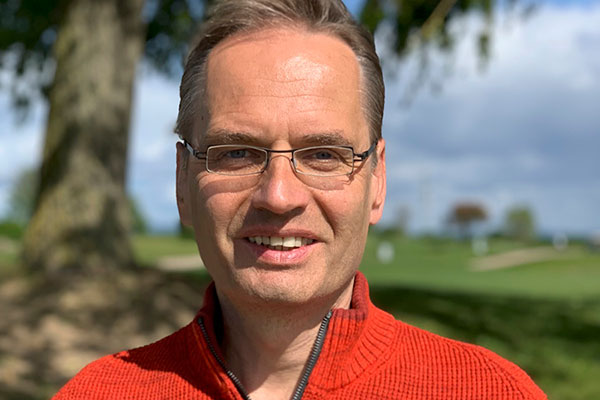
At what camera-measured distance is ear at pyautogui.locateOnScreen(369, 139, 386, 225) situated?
2.08 m

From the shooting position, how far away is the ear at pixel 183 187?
81.5 inches

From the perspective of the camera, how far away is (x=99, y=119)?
9984mm

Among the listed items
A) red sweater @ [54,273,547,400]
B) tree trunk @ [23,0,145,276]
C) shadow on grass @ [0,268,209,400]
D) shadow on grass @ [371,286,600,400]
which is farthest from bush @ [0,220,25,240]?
red sweater @ [54,273,547,400]

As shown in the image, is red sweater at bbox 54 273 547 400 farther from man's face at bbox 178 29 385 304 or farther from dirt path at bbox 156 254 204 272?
dirt path at bbox 156 254 204 272

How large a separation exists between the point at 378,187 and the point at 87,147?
843cm

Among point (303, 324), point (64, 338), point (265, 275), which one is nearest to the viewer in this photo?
point (265, 275)

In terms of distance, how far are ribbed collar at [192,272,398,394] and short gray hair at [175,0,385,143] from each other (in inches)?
19.9

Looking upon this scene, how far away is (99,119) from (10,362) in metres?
3.85

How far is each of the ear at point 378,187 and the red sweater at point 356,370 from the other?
7.9 inches

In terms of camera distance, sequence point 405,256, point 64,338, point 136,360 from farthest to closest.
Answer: point 405,256 < point 64,338 < point 136,360

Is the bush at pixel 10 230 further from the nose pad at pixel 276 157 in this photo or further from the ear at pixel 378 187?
the nose pad at pixel 276 157

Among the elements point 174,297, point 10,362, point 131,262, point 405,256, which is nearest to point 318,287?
point 10,362

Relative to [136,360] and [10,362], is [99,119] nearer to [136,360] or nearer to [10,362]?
[10,362]

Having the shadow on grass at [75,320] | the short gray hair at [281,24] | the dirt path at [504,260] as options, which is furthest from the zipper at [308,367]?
the dirt path at [504,260]
